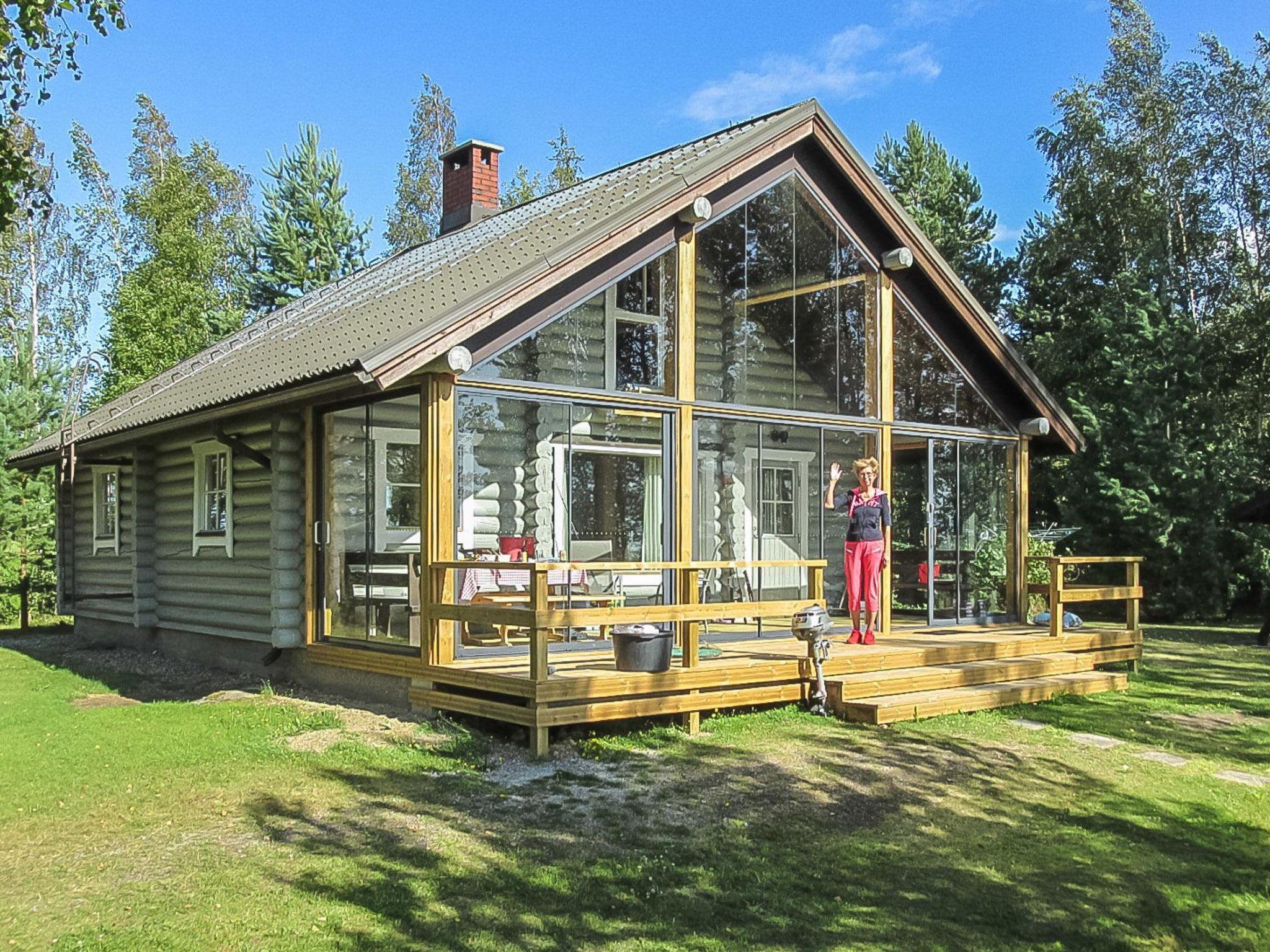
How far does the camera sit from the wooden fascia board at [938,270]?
475 inches

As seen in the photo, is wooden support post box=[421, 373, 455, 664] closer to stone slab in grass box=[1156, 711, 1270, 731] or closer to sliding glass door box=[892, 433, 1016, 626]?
sliding glass door box=[892, 433, 1016, 626]

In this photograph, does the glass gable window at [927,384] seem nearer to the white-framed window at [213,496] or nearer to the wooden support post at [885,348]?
the wooden support post at [885,348]

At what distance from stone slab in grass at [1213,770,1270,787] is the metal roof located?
6319 mm

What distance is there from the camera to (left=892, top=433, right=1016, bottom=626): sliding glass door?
13148 millimetres

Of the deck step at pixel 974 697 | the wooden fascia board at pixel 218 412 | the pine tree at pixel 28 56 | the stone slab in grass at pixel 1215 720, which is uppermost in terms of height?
the pine tree at pixel 28 56

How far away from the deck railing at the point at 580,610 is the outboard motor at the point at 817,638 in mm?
178

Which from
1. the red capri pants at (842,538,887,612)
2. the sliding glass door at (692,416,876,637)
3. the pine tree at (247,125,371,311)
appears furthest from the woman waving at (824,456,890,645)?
the pine tree at (247,125,371,311)

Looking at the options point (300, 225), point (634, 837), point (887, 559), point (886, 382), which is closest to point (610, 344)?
point (886, 382)

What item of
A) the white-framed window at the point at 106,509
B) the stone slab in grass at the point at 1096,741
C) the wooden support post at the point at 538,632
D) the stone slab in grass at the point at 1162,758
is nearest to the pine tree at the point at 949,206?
the white-framed window at the point at 106,509

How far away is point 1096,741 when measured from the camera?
9.20m

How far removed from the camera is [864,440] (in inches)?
496

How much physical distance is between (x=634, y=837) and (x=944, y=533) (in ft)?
25.5

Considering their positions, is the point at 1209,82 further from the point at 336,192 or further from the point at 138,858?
the point at 138,858

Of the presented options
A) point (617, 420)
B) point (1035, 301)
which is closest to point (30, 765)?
point (617, 420)
